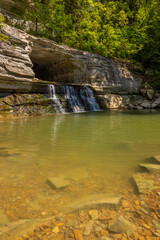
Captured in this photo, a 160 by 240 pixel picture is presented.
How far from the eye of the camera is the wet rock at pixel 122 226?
1.10 metres

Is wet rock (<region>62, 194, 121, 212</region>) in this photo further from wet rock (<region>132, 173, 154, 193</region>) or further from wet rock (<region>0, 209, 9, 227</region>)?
wet rock (<region>0, 209, 9, 227</region>)

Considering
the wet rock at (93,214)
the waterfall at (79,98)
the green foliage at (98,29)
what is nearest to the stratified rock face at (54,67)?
the waterfall at (79,98)

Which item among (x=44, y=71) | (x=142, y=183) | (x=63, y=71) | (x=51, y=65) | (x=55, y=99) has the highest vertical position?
(x=51, y=65)

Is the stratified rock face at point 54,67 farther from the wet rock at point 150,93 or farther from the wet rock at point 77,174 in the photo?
the wet rock at point 77,174

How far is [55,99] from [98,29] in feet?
36.3

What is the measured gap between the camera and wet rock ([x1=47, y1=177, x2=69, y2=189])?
5.38 feet

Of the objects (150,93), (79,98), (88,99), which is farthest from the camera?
(150,93)

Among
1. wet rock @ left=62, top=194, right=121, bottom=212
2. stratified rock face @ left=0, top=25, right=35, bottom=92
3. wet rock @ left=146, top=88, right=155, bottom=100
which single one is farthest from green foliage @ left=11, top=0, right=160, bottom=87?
wet rock @ left=62, top=194, right=121, bottom=212

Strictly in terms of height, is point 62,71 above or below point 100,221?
above

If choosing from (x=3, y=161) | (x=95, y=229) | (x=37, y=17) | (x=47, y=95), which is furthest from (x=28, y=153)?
(x=37, y=17)

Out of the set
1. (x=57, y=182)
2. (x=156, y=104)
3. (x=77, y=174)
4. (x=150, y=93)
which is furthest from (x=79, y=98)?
(x=57, y=182)

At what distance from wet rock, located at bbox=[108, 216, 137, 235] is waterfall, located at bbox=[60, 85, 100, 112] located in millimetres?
9502

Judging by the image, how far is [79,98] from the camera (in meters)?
11.8

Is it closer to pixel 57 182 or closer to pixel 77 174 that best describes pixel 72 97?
pixel 77 174
